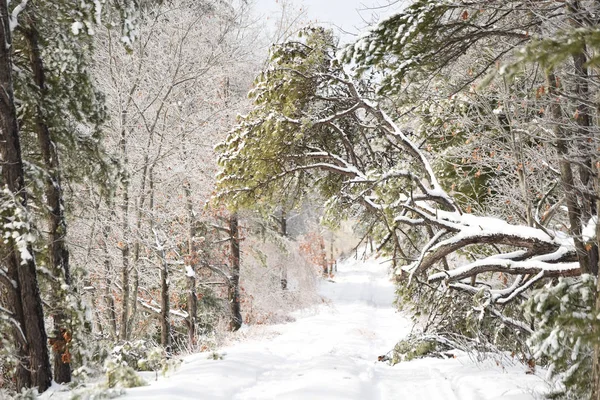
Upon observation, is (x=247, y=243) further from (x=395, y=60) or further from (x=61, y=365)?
(x=395, y=60)

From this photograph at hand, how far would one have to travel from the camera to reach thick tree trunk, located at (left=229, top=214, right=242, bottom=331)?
1698cm

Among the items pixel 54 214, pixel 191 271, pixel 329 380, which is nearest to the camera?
pixel 329 380

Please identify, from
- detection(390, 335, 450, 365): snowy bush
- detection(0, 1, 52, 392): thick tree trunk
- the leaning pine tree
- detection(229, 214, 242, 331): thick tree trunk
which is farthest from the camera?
detection(229, 214, 242, 331): thick tree trunk

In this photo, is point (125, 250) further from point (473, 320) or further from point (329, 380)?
point (473, 320)

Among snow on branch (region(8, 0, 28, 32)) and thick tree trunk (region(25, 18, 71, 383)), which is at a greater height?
snow on branch (region(8, 0, 28, 32))

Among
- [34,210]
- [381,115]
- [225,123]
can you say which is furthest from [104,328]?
[381,115]

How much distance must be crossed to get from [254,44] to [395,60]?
10.2 metres

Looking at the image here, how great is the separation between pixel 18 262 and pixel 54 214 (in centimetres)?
113

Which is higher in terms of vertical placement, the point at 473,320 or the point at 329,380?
the point at 473,320

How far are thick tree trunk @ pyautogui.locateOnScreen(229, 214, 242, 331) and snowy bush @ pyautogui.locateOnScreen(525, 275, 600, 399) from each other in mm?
13137

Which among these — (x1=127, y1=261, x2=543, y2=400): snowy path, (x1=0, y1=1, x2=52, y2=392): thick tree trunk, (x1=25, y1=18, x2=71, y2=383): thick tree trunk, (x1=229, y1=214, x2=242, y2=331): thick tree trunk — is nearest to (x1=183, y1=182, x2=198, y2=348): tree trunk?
(x1=229, y1=214, x2=242, y2=331): thick tree trunk

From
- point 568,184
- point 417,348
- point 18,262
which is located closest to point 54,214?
point 18,262

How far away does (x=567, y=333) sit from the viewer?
166 inches

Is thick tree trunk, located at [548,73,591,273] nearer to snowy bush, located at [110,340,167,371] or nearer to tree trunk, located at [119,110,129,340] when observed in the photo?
snowy bush, located at [110,340,167,371]
